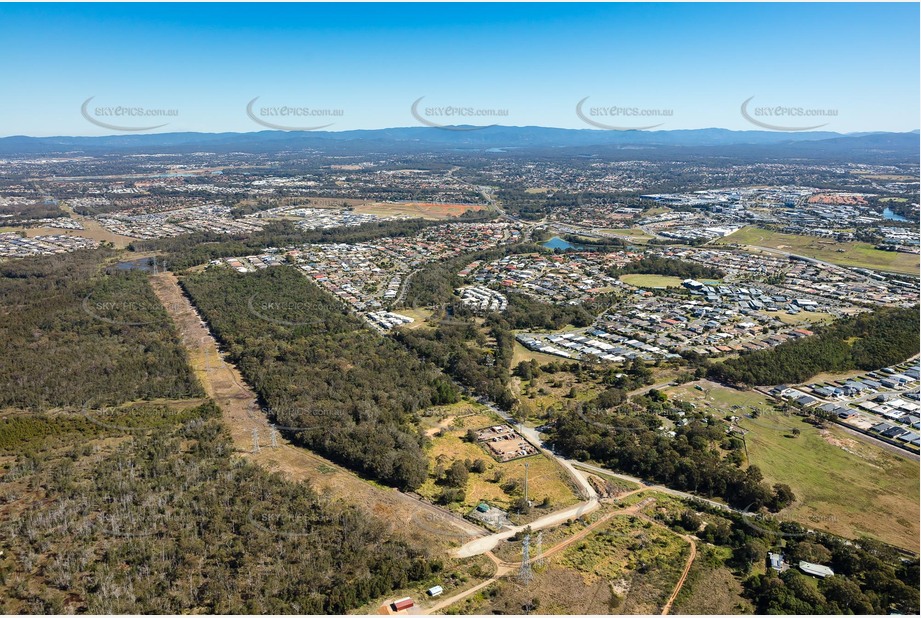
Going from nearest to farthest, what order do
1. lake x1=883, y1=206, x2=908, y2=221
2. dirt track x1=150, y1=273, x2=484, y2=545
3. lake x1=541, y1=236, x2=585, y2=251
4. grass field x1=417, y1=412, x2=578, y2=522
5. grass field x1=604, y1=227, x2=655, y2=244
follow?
dirt track x1=150, y1=273, x2=484, y2=545 → grass field x1=417, y1=412, x2=578, y2=522 → lake x1=541, y1=236, x2=585, y2=251 → grass field x1=604, y1=227, x2=655, y2=244 → lake x1=883, y1=206, x2=908, y2=221

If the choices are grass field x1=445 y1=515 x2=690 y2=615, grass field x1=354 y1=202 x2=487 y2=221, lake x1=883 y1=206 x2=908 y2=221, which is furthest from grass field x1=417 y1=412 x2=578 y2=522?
lake x1=883 y1=206 x2=908 y2=221

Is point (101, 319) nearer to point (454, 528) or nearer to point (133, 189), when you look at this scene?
point (454, 528)

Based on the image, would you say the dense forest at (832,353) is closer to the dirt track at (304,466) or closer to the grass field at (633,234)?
the dirt track at (304,466)

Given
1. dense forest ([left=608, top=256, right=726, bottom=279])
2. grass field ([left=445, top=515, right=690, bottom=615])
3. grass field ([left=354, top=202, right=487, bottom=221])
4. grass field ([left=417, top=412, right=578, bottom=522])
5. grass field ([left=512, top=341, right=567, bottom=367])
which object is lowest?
grass field ([left=417, top=412, right=578, bottom=522])

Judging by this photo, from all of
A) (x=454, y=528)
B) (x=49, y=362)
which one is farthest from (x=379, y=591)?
(x=49, y=362)

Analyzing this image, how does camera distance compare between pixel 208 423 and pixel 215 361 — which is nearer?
pixel 208 423

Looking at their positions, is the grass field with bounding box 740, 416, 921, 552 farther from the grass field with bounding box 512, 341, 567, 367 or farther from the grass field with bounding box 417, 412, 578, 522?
the grass field with bounding box 512, 341, 567, 367

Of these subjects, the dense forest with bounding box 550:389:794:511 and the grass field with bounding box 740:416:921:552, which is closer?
the grass field with bounding box 740:416:921:552
